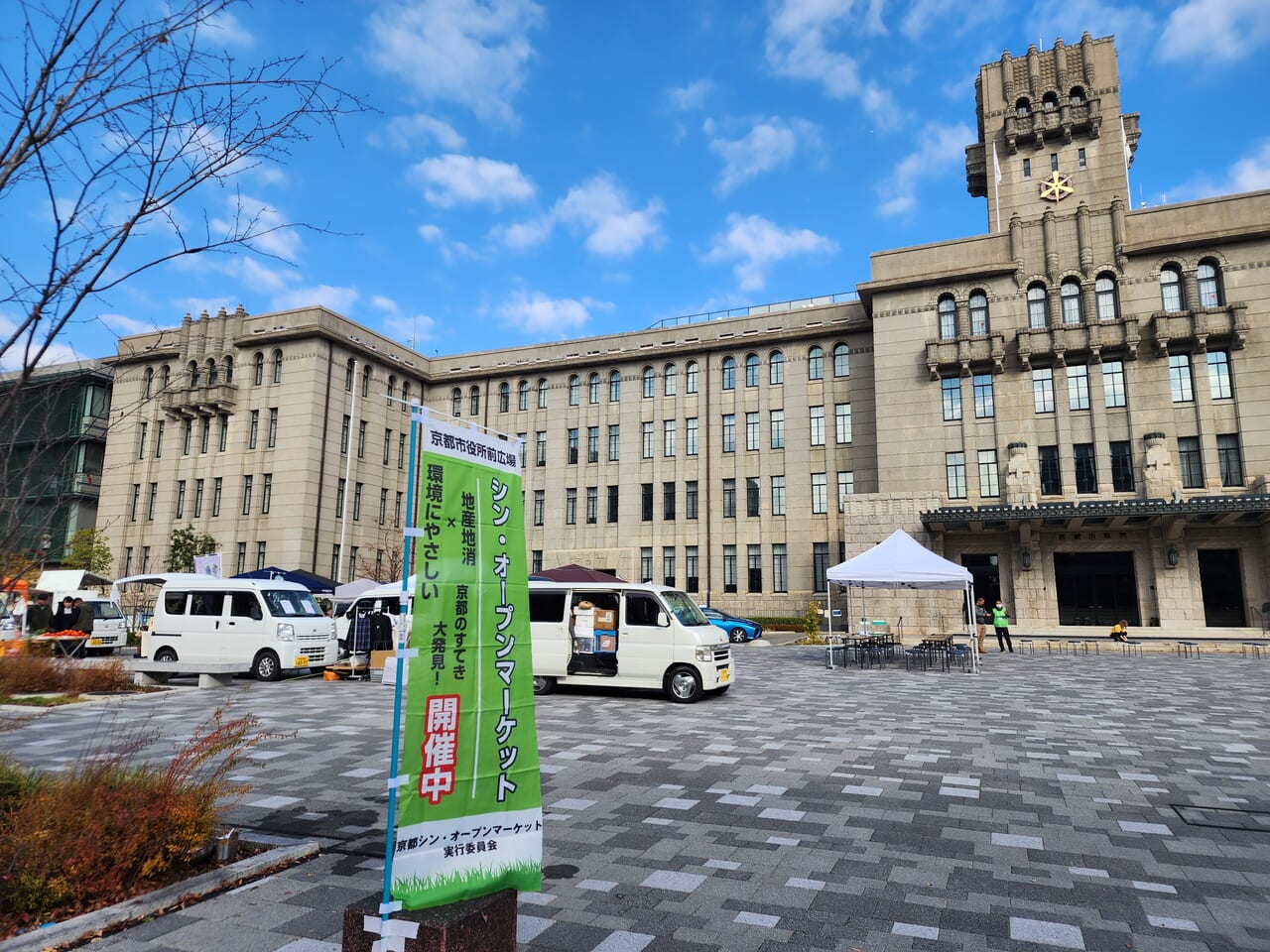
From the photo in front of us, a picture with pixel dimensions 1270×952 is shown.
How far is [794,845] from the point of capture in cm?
585

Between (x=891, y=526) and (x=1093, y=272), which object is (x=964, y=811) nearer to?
(x=891, y=526)

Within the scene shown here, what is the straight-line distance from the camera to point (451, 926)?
10.7 ft

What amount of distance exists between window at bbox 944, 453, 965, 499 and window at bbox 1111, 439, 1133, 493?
228 inches

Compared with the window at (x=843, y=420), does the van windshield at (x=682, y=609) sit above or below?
below

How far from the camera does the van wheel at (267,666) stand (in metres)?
17.1

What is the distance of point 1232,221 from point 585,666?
33516 mm

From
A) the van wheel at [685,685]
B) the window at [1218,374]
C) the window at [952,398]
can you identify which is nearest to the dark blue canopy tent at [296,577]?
the van wheel at [685,685]

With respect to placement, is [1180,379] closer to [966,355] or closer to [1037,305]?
[1037,305]

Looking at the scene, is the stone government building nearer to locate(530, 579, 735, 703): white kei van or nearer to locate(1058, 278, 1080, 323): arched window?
locate(1058, 278, 1080, 323): arched window

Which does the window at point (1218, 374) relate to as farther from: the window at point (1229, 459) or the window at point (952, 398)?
the window at point (952, 398)

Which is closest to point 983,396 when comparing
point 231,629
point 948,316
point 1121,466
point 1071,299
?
point 948,316

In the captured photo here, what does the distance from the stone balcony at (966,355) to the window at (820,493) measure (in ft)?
26.9

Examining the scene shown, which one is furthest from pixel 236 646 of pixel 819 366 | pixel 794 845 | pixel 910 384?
pixel 819 366

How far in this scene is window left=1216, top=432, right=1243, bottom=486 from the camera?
1158 inches
